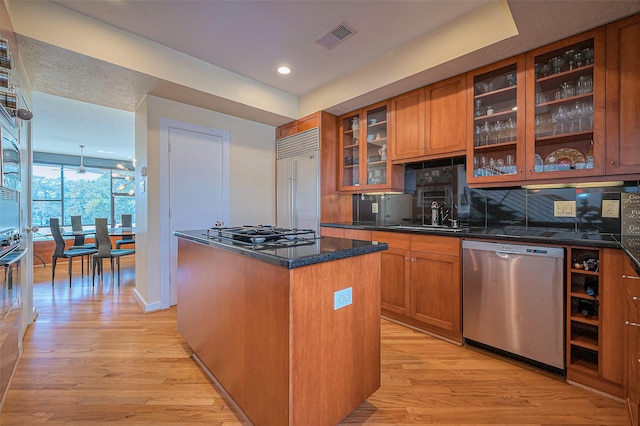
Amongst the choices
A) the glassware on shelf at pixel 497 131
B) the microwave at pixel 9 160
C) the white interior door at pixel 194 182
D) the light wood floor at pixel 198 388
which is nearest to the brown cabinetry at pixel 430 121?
the glassware on shelf at pixel 497 131

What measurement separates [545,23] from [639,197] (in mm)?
1353

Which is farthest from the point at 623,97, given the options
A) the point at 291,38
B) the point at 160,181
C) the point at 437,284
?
the point at 160,181

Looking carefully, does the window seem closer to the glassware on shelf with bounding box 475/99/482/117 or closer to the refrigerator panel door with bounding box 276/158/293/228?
the refrigerator panel door with bounding box 276/158/293/228

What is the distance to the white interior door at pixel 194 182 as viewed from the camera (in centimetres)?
330

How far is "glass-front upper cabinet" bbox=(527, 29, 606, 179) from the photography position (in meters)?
1.95

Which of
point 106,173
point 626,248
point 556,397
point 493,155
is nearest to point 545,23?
point 493,155

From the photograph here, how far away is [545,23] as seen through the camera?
187cm

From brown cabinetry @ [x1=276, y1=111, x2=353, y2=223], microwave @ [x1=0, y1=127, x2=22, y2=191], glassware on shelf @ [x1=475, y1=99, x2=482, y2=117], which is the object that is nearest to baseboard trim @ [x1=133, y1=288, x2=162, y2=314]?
microwave @ [x1=0, y1=127, x2=22, y2=191]

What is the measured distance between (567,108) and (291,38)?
2278 millimetres

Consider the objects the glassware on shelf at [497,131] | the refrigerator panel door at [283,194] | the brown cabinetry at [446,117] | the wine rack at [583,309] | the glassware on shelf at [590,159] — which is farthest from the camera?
the refrigerator panel door at [283,194]

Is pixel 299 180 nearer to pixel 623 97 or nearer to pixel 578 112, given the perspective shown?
pixel 578 112

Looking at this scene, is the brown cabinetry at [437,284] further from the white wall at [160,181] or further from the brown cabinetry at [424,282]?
the white wall at [160,181]

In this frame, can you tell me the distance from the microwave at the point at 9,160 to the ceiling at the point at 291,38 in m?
0.81

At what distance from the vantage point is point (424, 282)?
2.54 meters
